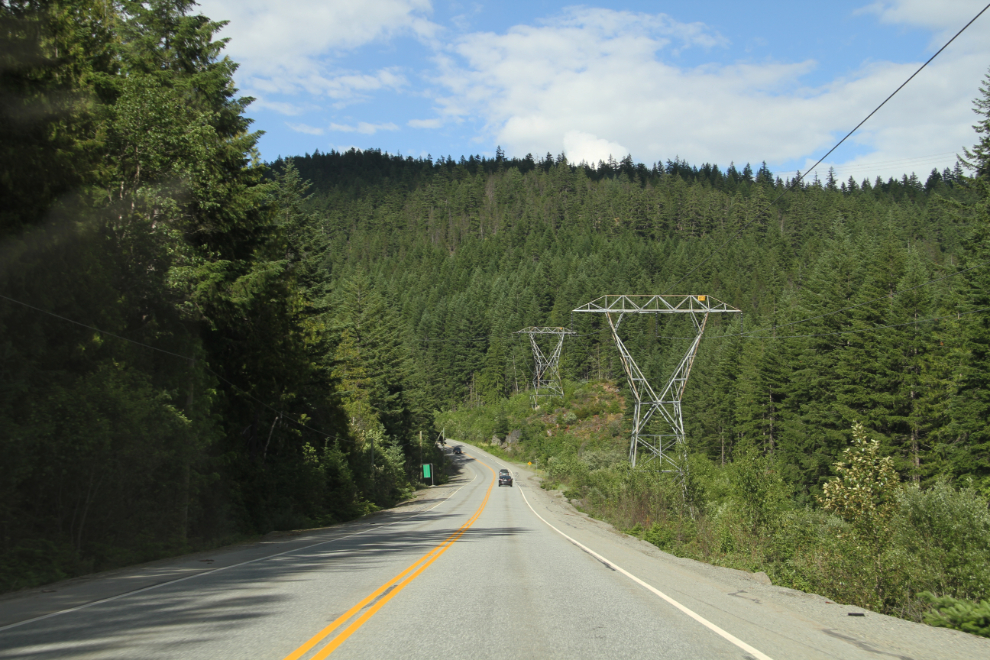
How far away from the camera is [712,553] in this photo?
57.1ft

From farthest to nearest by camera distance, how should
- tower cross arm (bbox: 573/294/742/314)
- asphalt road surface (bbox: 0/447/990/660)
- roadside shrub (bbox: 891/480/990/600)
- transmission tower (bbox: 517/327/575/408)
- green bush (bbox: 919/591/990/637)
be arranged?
transmission tower (bbox: 517/327/575/408), tower cross arm (bbox: 573/294/742/314), roadside shrub (bbox: 891/480/990/600), green bush (bbox: 919/591/990/637), asphalt road surface (bbox: 0/447/990/660)

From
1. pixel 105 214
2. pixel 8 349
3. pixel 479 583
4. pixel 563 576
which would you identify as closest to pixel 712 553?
pixel 563 576

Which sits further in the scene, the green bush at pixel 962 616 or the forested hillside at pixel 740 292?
the forested hillside at pixel 740 292

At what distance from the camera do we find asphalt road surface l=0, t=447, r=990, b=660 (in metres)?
5.84

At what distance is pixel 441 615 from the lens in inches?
288

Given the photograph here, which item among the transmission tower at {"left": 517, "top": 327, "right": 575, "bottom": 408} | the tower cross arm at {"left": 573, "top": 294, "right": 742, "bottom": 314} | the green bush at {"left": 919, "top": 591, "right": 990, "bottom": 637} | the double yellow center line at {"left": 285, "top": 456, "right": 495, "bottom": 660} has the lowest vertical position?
the green bush at {"left": 919, "top": 591, "right": 990, "bottom": 637}

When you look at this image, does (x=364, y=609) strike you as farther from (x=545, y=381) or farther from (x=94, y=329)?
(x=545, y=381)

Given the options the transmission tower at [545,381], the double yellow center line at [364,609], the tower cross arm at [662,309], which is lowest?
the double yellow center line at [364,609]

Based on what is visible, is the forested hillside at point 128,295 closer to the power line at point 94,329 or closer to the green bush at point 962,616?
the power line at point 94,329

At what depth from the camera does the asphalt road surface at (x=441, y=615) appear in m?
5.84

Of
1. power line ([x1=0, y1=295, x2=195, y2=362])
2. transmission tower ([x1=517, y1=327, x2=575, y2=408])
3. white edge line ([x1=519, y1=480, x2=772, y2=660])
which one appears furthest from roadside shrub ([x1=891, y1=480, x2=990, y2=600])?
transmission tower ([x1=517, y1=327, x2=575, y2=408])

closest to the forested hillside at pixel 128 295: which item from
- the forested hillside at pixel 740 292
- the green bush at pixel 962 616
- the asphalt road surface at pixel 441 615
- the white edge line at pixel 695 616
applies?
the asphalt road surface at pixel 441 615

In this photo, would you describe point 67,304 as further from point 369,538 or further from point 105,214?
point 369,538

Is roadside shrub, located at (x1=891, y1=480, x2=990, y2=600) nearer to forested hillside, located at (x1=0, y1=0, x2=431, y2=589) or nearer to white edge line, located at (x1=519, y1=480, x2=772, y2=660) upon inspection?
white edge line, located at (x1=519, y1=480, x2=772, y2=660)
